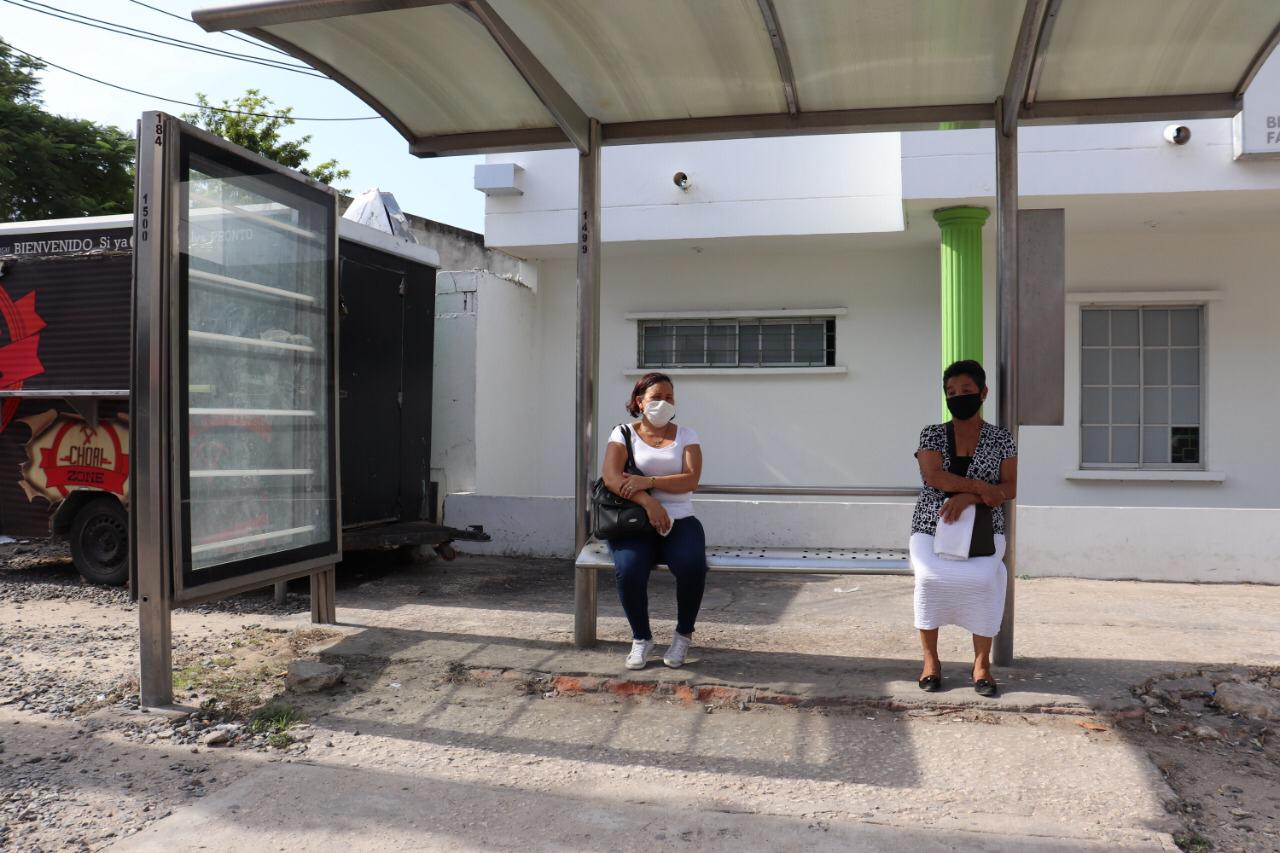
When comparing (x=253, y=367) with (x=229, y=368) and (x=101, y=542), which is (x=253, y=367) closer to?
(x=229, y=368)

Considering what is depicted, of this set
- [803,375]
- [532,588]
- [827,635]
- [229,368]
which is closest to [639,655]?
[827,635]

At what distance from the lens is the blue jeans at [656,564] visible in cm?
482

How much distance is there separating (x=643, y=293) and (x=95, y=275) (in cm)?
524

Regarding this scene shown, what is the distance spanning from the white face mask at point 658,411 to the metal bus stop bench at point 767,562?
615 mm

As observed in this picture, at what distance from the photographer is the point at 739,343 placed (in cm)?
1032

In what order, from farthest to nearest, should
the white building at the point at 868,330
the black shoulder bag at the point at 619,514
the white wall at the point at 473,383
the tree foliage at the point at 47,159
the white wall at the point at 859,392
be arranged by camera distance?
the tree foliage at the point at 47,159 → the white wall at the point at 473,383 → the white wall at the point at 859,392 → the white building at the point at 868,330 → the black shoulder bag at the point at 619,514

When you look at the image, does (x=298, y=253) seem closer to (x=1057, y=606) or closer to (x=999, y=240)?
(x=999, y=240)

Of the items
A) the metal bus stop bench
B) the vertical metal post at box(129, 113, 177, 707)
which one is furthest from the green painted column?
the vertical metal post at box(129, 113, 177, 707)

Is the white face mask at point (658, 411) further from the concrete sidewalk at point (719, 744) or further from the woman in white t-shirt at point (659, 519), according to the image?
the concrete sidewalk at point (719, 744)

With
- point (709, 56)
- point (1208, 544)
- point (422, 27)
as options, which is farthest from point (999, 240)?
point (1208, 544)

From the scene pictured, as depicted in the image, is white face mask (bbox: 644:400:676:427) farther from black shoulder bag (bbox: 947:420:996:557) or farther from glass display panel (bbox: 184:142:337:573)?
glass display panel (bbox: 184:142:337:573)

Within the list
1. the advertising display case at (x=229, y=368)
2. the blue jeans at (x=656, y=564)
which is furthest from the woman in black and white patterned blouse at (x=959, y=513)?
the advertising display case at (x=229, y=368)

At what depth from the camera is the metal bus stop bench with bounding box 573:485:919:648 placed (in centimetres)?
480

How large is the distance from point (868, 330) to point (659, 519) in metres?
5.77
